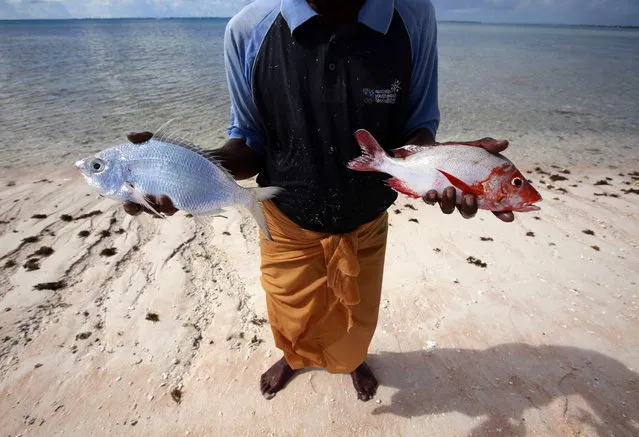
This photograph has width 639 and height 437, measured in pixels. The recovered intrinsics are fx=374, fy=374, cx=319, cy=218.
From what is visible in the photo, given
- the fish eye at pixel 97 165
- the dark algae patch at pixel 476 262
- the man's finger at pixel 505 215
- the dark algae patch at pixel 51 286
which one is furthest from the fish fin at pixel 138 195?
the dark algae patch at pixel 476 262

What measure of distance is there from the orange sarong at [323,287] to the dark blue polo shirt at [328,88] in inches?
7.5

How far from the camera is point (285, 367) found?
311 centimetres

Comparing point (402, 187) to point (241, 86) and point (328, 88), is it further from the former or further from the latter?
point (241, 86)

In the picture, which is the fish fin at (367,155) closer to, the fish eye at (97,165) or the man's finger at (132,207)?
the man's finger at (132,207)

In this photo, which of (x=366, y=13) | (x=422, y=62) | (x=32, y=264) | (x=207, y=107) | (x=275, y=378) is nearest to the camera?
(x=366, y=13)

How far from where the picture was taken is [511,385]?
9.96 feet

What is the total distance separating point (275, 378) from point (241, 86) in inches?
89.8

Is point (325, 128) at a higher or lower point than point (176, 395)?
higher

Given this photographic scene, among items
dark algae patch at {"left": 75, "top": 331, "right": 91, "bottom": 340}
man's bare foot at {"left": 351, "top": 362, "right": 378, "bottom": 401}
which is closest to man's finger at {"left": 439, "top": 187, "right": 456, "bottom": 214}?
man's bare foot at {"left": 351, "top": 362, "right": 378, "bottom": 401}

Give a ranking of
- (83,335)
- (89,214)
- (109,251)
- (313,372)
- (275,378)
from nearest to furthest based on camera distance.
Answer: (275,378) → (313,372) → (83,335) → (109,251) → (89,214)

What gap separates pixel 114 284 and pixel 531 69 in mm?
25674

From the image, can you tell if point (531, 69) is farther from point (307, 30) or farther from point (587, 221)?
point (307, 30)

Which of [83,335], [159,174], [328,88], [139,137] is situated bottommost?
[83,335]

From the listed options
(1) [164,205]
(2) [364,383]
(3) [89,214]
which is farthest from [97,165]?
(3) [89,214]
